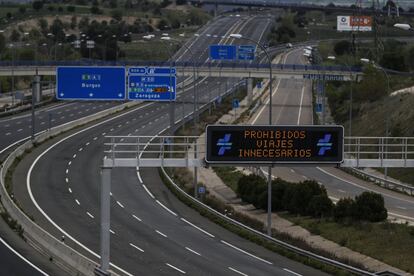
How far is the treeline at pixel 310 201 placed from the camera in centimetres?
4844

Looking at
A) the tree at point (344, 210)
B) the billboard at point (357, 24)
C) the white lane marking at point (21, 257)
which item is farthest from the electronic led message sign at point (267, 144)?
the billboard at point (357, 24)

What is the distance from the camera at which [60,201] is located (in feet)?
194

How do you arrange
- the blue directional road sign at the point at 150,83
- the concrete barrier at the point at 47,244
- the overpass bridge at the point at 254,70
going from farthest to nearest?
1. the overpass bridge at the point at 254,70
2. the blue directional road sign at the point at 150,83
3. the concrete barrier at the point at 47,244

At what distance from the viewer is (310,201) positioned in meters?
52.1

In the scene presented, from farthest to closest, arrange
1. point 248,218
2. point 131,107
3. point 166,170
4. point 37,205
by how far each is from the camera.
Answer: point 131,107
point 166,170
point 37,205
point 248,218

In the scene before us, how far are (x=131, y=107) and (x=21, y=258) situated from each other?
8043 cm

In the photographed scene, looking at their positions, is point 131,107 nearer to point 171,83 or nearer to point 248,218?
point 171,83

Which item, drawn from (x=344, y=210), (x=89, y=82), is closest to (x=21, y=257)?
(x=89, y=82)

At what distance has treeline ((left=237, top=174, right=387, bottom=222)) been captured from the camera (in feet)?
159

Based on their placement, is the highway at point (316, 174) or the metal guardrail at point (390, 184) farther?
the metal guardrail at point (390, 184)

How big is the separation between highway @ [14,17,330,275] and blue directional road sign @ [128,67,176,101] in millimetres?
6140

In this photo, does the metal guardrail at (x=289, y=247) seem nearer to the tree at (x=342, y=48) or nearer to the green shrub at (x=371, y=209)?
the green shrub at (x=371, y=209)

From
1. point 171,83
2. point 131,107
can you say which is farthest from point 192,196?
→ point 131,107

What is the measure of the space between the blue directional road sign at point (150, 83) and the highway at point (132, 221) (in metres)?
6.14
